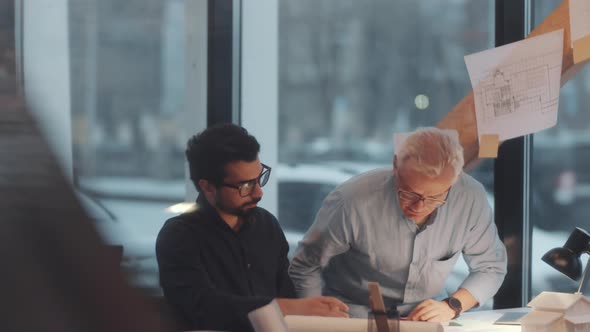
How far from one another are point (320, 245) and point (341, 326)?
1.02m

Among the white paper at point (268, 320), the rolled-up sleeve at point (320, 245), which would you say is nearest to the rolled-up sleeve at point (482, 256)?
the rolled-up sleeve at point (320, 245)

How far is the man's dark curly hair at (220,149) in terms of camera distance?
8.86 ft

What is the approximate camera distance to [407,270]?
9.56 feet

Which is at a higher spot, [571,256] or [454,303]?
[571,256]

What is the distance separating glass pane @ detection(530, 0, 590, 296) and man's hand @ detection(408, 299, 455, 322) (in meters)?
1.13

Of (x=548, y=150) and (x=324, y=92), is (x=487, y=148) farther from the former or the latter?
(x=324, y=92)

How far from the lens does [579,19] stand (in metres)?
3.33

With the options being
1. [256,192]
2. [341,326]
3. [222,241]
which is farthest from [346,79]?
[341,326]

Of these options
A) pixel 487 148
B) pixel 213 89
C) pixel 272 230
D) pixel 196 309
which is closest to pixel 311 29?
pixel 213 89

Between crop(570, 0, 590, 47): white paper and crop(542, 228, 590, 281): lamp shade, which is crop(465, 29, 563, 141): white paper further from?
crop(542, 228, 590, 281): lamp shade

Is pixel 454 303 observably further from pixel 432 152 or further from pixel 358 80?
pixel 358 80

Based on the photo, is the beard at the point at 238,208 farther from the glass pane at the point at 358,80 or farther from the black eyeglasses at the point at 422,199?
the glass pane at the point at 358,80

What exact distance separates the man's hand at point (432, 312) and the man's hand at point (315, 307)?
293 millimetres

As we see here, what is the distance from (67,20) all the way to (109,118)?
1.79 feet
